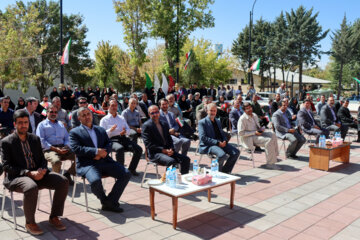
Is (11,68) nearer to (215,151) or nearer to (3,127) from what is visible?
(3,127)

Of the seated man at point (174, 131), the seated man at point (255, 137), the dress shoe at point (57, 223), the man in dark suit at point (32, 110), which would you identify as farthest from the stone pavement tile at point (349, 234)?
the man in dark suit at point (32, 110)

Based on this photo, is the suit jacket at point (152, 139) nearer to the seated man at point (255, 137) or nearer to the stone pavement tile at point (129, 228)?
the stone pavement tile at point (129, 228)

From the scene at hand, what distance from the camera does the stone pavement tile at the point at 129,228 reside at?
4.11 metres

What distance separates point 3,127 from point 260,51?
40.3 meters

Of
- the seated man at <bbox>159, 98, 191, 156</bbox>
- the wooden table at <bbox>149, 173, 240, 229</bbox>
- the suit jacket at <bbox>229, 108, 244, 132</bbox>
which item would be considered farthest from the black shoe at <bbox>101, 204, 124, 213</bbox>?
the suit jacket at <bbox>229, 108, 244, 132</bbox>

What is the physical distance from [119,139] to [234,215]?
311 cm

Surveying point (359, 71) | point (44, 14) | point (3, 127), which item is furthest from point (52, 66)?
point (359, 71)

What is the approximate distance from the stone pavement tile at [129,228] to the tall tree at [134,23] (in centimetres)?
2080

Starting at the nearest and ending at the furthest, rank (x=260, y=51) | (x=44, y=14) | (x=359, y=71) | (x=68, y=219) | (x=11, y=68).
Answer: (x=68, y=219) → (x=11, y=68) → (x=44, y=14) → (x=260, y=51) → (x=359, y=71)

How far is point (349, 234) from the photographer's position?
4.15 m

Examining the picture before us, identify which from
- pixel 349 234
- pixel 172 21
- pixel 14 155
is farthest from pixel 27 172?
pixel 172 21

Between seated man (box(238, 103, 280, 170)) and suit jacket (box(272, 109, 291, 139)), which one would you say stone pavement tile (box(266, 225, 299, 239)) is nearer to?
seated man (box(238, 103, 280, 170))

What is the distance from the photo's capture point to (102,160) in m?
5.04

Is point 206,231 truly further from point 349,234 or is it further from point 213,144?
point 213,144
